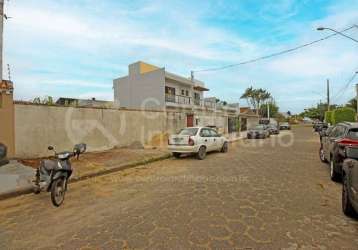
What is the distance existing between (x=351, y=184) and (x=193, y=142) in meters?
8.59

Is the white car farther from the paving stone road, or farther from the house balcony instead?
the house balcony

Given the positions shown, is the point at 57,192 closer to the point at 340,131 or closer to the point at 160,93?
the point at 340,131

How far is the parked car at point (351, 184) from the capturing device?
15.1 feet

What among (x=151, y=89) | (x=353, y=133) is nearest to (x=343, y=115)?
(x=151, y=89)

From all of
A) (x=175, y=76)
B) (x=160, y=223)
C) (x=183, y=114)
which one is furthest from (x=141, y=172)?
(x=175, y=76)

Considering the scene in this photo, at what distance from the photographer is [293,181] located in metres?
8.07

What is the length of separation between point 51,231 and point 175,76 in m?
28.2

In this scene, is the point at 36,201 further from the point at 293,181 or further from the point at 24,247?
the point at 293,181

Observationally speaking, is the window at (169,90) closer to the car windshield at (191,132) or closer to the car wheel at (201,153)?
the car windshield at (191,132)

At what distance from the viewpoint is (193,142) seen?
13.1 metres

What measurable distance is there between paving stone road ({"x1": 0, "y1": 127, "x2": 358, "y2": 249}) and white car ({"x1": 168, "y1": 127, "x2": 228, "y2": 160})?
4.55m

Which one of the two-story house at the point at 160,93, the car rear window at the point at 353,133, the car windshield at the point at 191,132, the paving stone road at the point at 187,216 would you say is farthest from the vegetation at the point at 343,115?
the paving stone road at the point at 187,216

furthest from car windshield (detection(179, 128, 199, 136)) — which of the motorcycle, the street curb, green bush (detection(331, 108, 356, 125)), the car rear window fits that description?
green bush (detection(331, 108, 356, 125))

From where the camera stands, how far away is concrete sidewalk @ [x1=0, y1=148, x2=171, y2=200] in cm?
751
